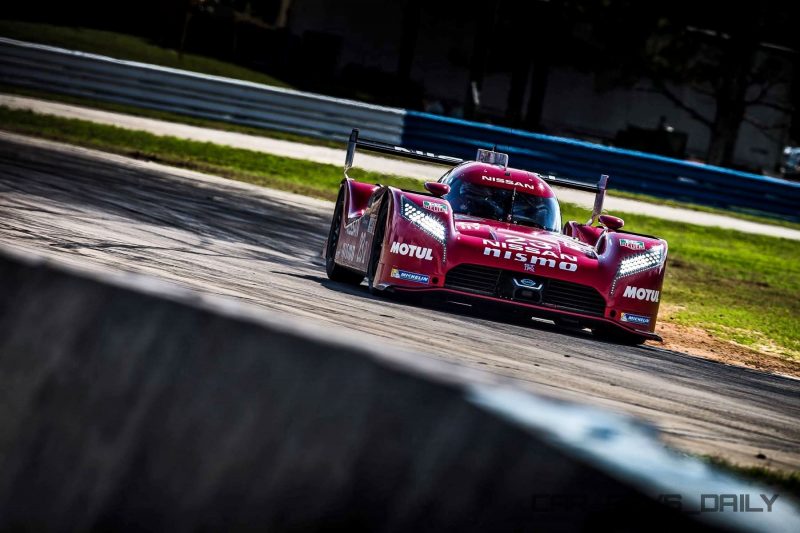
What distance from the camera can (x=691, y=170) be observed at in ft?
81.0

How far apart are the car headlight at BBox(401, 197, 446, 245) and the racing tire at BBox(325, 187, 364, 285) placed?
116 centimetres

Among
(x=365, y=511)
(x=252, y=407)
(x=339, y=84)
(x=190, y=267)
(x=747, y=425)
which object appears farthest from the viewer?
(x=339, y=84)

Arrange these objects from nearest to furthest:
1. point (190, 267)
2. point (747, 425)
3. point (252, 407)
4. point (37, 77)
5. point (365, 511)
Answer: point (365, 511) → point (252, 407) → point (747, 425) → point (190, 267) → point (37, 77)

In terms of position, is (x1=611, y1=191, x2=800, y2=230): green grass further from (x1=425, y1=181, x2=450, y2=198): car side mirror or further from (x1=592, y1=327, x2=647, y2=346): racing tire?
(x1=425, y1=181, x2=450, y2=198): car side mirror

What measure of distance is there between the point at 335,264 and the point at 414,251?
5.87ft

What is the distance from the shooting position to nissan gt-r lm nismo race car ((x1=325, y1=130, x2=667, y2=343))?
9.34 m

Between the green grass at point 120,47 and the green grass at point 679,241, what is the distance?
14.4m

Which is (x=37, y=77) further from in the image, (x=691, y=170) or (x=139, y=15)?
(x=139, y=15)

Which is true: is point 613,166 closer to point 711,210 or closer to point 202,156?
point 711,210

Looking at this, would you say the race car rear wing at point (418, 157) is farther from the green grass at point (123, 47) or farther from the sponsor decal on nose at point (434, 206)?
the green grass at point (123, 47)

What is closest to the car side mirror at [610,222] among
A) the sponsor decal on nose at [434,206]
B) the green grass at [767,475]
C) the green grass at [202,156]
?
the sponsor decal on nose at [434,206]

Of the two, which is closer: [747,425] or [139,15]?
[747,425]

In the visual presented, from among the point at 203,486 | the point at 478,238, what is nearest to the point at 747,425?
the point at 478,238

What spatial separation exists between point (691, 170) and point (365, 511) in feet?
75.1
